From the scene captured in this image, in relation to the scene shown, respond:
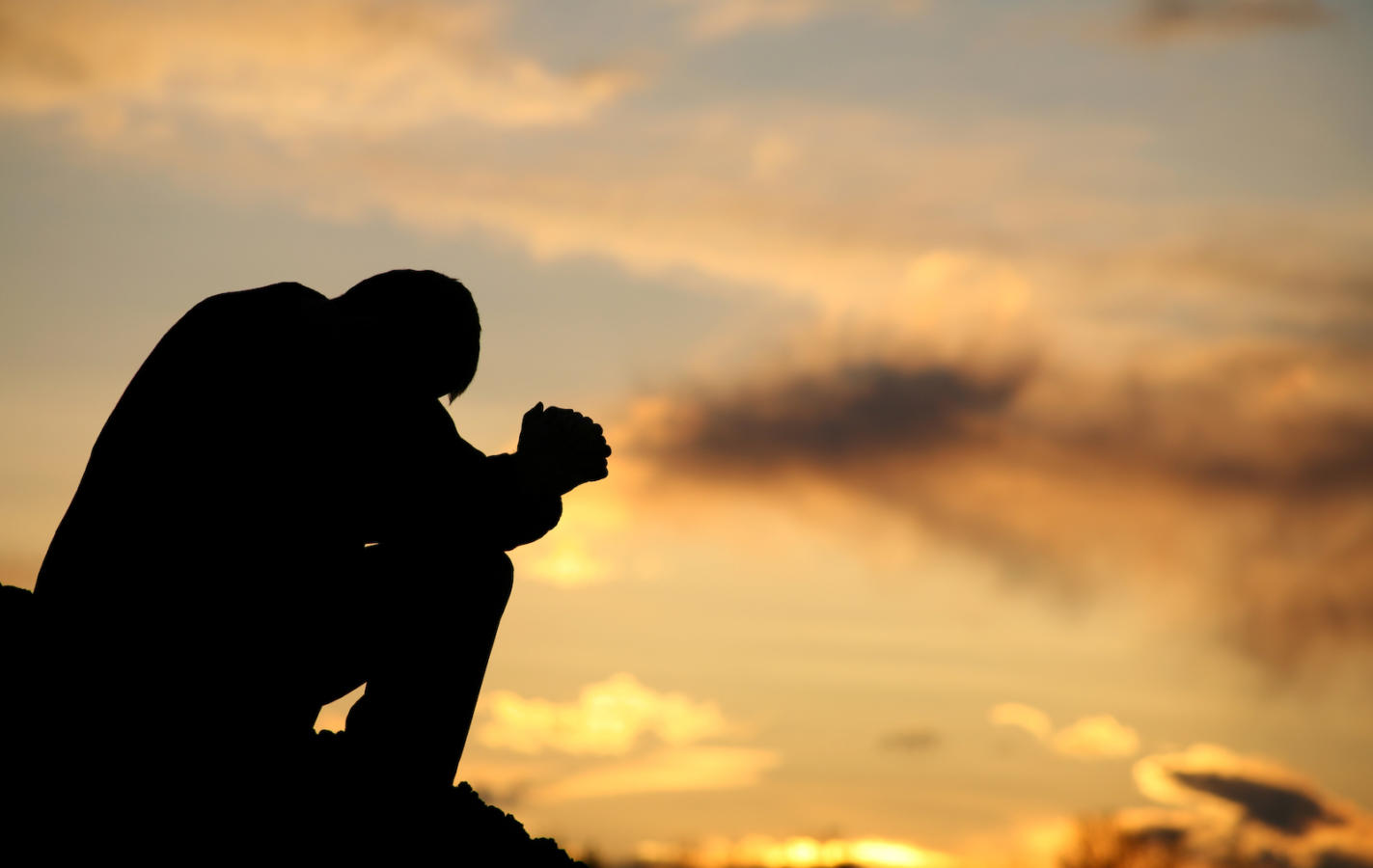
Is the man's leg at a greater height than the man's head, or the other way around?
the man's head

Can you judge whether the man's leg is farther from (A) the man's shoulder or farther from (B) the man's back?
(A) the man's shoulder

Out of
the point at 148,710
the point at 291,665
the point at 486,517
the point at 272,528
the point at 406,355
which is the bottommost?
the point at 148,710

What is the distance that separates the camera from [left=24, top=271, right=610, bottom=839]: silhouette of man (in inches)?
199

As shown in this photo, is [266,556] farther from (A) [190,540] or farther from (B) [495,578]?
(B) [495,578]

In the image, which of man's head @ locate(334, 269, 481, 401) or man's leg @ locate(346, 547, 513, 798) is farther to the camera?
man's leg @ locate(346, 547, 513, 798)

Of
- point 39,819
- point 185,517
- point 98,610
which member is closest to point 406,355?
point 185,517

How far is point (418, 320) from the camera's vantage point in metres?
5.66

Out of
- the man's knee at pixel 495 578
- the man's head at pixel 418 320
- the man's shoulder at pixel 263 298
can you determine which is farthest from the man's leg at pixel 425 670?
the man's shoulder at pixel 263 298

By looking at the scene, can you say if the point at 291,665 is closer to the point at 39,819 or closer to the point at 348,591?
the point at 348,591

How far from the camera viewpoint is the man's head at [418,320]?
18.5 feet

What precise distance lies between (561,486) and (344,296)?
3.87 feet

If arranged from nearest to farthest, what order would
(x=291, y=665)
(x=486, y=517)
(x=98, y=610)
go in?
1. (x=98, y=610)
2. (x=291, y=665)
3. (x=486, y=517)

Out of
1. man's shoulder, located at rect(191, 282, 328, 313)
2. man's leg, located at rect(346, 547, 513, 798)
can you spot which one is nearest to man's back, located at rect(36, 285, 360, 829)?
man's shoulder, located at rect(191, 282, 328, 313)

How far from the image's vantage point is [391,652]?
5863 mm
